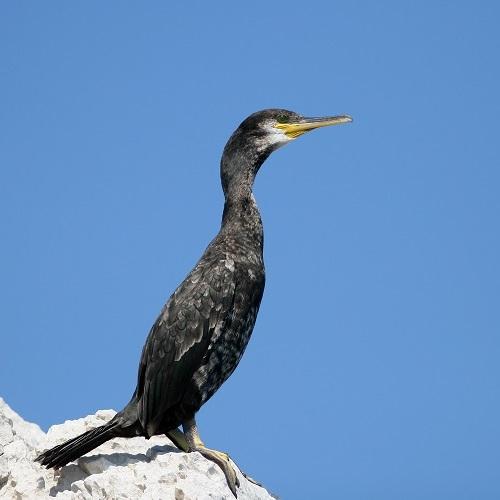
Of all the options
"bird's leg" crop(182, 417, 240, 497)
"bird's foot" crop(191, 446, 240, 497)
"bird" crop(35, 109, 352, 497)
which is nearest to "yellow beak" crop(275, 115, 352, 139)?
"bird" crop(35, 109, 352, 497)

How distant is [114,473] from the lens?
6.66m

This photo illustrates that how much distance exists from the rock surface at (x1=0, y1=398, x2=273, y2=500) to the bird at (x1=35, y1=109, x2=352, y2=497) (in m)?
0.13

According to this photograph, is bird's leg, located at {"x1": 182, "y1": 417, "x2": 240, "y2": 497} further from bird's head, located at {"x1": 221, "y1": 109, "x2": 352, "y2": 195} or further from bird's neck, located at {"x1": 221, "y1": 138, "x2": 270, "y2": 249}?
bird's head, located at {"x1": 221, "y1": 109, "x2": 352, "y2": 195}

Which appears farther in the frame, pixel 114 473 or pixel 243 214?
pixel 243 214

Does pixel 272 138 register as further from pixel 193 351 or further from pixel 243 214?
pixel 193 351

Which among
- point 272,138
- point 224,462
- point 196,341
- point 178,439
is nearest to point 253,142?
point 272,138

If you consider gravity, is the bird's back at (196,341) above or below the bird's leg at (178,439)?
above

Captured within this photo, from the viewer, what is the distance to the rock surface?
257 inches

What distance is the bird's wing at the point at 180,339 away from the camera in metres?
7.25

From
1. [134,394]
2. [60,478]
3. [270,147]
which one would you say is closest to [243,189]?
[270,147]

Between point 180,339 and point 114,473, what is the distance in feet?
3.84

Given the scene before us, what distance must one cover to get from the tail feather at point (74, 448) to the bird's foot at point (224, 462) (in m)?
0.74

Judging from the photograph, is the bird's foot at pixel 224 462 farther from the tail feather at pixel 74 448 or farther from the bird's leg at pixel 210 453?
Answer: the tail feather at pixel 74 448

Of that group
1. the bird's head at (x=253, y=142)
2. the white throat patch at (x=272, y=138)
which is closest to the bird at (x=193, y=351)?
the bird's head at (x=253, y=142)
